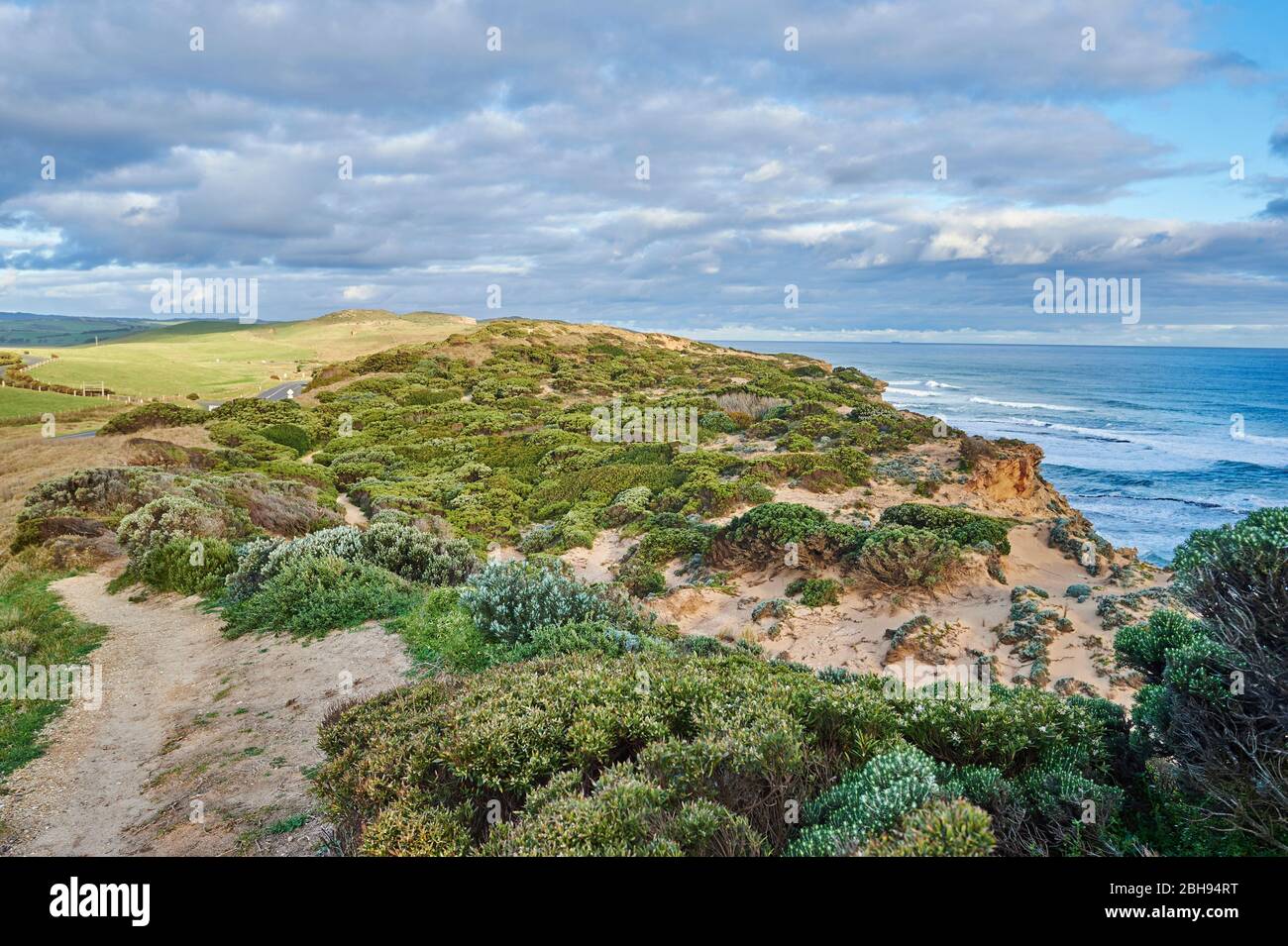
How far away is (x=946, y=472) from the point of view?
21.3m

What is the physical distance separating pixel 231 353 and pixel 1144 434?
106295 millimetres

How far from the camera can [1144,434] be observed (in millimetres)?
49031

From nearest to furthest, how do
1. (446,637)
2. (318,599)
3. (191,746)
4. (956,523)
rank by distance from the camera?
(191,746)
(446,637)
(318,599)
(956,523)

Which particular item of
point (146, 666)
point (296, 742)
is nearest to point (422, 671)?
point (296, 742)

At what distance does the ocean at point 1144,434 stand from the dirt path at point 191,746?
25.0 meters

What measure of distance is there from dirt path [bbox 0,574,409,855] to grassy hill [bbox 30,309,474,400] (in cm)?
5387

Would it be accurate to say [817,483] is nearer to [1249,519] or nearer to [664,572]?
[664,572]

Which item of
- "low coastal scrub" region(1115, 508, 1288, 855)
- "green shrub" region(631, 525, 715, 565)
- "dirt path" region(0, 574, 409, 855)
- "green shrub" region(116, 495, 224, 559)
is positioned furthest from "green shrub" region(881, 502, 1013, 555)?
"green shrub" region(116, 495, 224, 559)

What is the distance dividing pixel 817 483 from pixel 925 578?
7.15 meters

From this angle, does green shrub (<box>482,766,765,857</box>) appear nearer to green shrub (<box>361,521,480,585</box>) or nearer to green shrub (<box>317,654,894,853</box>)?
green shrub (<box>317,654,894,853</box>)

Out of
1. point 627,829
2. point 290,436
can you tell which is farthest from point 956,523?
point 290,436

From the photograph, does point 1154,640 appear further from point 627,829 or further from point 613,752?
point 627,829

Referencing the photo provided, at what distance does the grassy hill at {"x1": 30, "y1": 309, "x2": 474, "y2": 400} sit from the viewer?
59.3 m

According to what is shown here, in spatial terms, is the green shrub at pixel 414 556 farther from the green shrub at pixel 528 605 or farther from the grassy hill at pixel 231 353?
the grassy hill at pixel 231 353
